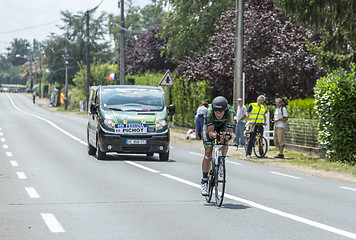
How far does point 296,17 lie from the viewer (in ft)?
69.3

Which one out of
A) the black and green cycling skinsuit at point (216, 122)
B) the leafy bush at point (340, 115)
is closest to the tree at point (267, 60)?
the leafy bush at point (340, 115)

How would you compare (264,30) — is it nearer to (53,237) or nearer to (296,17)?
(296,17)

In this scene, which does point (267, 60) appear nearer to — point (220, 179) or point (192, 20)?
point (192, 20)

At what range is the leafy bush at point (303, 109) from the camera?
849 inches

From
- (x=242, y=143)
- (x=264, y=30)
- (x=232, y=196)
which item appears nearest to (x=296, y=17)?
(x=242, y=143)

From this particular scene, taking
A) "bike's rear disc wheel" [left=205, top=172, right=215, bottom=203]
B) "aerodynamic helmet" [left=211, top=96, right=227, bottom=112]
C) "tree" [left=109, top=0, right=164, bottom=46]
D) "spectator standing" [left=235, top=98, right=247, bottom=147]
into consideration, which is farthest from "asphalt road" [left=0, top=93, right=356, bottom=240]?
"tree" [left=109, top=0, right=164, bottom=46]

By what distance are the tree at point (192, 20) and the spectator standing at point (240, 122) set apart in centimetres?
1876

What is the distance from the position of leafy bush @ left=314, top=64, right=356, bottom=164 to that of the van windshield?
14.4 ft

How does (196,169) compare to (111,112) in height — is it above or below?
below

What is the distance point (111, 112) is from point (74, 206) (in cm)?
839

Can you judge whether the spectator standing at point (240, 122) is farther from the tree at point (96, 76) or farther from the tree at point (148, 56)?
the tree at point (96, 76)

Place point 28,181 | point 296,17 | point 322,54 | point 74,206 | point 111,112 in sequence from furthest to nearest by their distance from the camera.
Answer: point 322,54, point 296,17, point 111,112, point 28,181, point 74,206

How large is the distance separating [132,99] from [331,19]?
704 cm

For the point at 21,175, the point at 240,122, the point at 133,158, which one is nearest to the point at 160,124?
the point at 133,158
